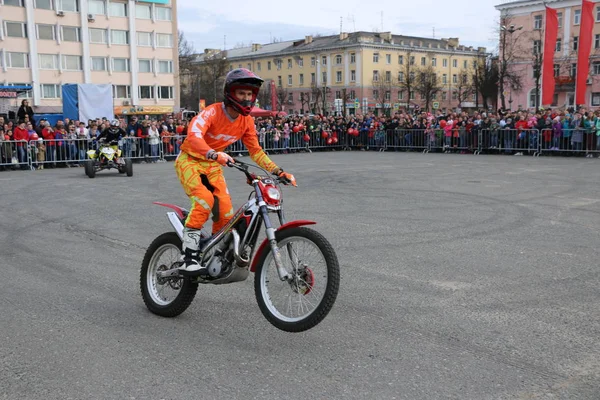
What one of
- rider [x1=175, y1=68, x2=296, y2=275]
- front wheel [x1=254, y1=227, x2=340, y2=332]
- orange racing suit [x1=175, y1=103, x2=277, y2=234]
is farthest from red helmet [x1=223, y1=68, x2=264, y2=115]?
front wheel [x1=254, y1=227, x2=340, y2=332]

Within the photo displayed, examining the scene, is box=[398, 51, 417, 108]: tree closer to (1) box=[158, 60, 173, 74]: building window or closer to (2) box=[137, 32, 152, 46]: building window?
(1) box=[158, 60, 173, 74]: building window

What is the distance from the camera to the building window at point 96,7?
6931 cm

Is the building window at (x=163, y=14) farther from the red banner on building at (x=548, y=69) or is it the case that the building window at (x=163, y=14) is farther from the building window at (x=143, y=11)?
the red banner on building at (x=548, y=69)

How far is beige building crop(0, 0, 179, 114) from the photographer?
6475cm

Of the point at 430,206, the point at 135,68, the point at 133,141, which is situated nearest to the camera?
the point at 430,206

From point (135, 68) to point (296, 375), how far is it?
73672 mm

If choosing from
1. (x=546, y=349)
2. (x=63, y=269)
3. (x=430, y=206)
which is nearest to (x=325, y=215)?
(x=430, y=206)

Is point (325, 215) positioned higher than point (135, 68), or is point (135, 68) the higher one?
point (135, 68)

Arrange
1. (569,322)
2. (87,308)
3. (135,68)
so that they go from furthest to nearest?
1. (135,68)
2. (87,308)
3. (569,322)

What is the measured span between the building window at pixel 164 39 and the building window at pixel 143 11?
2.42 meters

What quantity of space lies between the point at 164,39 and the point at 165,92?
631cm

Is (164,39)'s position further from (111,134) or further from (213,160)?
(213,160)

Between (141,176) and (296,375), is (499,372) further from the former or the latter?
(141,176)

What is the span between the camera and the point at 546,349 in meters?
4.31
